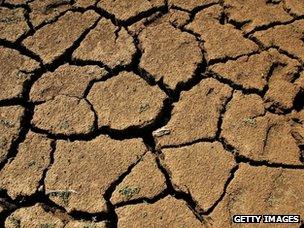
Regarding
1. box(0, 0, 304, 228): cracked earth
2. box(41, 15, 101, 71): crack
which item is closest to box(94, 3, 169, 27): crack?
box(0, 0, 304, 228): cracked earth

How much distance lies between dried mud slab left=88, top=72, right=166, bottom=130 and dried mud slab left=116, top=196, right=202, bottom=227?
51 centimetres

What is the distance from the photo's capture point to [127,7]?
341cm

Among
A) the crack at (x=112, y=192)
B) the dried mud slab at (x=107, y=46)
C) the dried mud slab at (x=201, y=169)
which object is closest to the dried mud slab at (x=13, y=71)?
the dried mud slab at (x=107, y=46)

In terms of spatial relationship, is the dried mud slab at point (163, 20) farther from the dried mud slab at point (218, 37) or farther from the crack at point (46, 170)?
the crack at point (46, 170)

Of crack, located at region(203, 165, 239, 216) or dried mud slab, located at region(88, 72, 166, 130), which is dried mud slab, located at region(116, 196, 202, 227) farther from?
dried mud slab, located at region(88, 72, 166, 130)

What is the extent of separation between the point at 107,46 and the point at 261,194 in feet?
4.65

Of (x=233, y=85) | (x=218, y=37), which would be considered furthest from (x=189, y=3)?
(x=233, y=85)

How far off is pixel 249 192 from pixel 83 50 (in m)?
1.44

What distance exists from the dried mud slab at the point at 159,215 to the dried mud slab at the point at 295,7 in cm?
164

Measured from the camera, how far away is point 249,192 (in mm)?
2520

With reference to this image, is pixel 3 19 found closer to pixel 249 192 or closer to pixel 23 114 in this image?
pixel 23 114

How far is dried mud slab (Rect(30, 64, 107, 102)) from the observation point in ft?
9.83

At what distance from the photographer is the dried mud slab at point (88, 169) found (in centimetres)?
254

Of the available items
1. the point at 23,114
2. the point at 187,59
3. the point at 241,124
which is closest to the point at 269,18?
the point at 187,59
